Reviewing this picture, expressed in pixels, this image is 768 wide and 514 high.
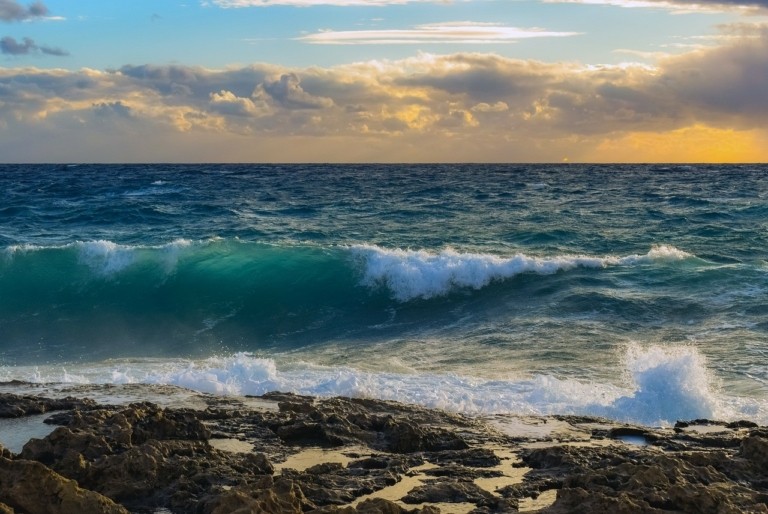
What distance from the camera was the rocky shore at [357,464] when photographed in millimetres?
5562

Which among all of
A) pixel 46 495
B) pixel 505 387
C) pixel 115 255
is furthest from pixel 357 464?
pixel 115 255

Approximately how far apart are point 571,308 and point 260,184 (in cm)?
3792

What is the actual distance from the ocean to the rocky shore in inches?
69.8

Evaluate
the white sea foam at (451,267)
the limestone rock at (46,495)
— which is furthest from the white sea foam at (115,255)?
the limestone rock at (46,495)

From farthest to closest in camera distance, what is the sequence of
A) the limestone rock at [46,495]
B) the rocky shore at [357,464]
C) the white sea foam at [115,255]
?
1. the white sea foam at [115,255]
2. the rocky shore at [357,464]
3. the limestone rock at [46,495]

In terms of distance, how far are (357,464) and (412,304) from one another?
11.9m

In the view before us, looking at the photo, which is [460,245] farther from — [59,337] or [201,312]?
[59,337]

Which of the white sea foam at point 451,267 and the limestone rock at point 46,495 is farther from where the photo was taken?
the white sea foam at point 451,267

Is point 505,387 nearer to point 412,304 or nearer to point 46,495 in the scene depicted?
point 46,495

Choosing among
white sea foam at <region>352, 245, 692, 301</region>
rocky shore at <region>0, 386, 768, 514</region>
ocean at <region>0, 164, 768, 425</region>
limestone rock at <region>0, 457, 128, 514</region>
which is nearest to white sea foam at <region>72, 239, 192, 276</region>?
ocean at <region>0, 164, 768, 425</region>

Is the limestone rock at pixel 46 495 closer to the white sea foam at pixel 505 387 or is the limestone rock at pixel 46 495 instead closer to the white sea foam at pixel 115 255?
the white sea foam at pixel 505 387

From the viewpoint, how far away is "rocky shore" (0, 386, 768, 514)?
5.56m

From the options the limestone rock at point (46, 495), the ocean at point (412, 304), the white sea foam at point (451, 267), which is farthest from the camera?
the white sea foam at point (451, 267)

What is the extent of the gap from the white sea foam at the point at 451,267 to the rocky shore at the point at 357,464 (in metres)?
10.9
